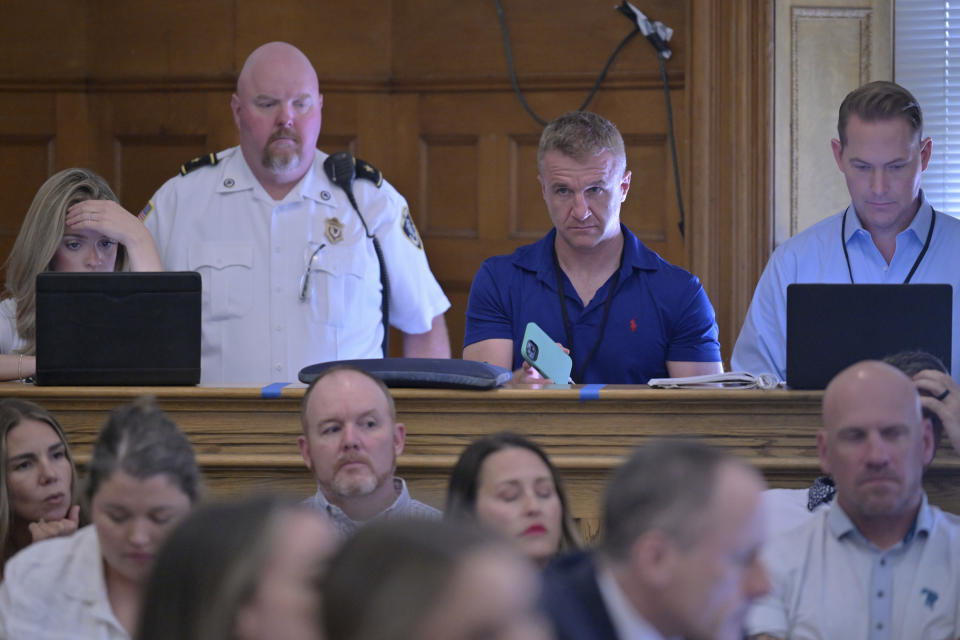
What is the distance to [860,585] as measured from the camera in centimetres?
216

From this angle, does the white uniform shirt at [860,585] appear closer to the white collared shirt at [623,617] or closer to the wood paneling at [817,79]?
the white collared shirt at [623,617]

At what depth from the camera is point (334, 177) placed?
3.66 meters

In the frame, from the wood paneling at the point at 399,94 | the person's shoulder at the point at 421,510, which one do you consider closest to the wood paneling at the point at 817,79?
the wood paneling at the point at 399,94

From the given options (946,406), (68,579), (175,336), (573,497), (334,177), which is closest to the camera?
(68,579)

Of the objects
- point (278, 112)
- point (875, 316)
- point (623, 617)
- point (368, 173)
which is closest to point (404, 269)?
point (368, 173)

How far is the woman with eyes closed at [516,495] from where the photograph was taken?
2.10m

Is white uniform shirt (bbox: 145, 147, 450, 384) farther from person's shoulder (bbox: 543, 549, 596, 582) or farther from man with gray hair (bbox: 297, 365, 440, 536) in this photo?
person's shoulder (bbox: 543, 549, 596, 582)

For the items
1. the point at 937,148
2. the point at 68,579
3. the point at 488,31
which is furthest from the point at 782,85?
the point at 68,579

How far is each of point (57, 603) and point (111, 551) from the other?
0.14 meters

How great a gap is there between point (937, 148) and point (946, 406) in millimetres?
1930

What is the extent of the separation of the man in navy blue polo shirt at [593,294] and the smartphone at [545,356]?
19 cm

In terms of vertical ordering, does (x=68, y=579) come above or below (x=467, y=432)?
below

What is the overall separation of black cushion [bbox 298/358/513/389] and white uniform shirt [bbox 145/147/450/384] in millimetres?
892

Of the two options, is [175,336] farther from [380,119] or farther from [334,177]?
[380,119]
